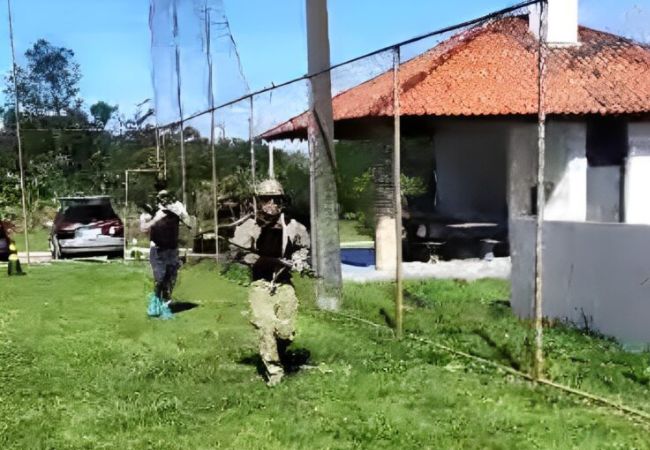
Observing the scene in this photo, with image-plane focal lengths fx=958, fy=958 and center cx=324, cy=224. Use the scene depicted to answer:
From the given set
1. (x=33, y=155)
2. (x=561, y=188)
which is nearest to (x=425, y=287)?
(x=561, y=188)

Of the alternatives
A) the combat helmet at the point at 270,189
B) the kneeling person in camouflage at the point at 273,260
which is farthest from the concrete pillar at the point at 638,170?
the combat helmet at the point at 270,189

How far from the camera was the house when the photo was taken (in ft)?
27.4

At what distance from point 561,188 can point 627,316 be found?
1.27 metres

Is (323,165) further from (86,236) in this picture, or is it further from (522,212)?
(86,236)

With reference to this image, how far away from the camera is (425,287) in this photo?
34.2 feet

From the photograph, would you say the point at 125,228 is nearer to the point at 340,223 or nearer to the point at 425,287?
the point at 340,223

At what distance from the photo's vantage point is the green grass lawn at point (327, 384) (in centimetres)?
599

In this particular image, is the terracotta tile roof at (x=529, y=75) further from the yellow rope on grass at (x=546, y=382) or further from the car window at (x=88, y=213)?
the car window at (x=88, y=213)

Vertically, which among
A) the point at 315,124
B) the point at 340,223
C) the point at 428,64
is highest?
the point at 428,64

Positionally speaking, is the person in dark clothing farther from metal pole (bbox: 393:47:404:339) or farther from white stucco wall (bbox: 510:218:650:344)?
white stucco wall (bbox: 510:218:650:344)

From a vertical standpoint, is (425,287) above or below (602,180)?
below

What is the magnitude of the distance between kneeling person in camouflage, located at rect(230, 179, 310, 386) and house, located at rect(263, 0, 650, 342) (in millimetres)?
2139

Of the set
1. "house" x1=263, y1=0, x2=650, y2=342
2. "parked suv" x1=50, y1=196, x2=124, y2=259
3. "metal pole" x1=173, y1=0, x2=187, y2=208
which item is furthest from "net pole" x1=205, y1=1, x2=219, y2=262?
"parked suv" x1=50, y1=196, x2=124, y2=259

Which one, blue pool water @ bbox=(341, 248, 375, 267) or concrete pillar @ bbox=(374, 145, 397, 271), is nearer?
concrete pillar @ bbox=(374, 145, 397, 271)
